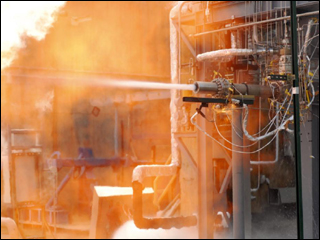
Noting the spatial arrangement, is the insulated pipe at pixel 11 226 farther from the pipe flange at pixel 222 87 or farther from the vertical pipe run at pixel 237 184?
the pipe flange at pixel 222 87

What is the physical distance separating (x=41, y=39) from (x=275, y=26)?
8558mm

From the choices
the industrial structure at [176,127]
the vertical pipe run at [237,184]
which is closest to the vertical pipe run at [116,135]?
the industrial structure at [176,127]

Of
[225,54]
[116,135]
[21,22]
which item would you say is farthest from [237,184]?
[116,135]

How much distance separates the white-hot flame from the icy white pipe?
5.29 meters

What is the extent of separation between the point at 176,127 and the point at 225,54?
3.02 meters

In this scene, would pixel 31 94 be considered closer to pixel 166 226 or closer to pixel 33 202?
pixel 33 202

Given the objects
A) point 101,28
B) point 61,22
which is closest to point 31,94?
point 61,22

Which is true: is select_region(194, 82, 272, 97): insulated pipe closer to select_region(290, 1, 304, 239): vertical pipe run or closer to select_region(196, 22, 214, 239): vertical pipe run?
select_region(196, 22, 214, 239): vertical pipe run

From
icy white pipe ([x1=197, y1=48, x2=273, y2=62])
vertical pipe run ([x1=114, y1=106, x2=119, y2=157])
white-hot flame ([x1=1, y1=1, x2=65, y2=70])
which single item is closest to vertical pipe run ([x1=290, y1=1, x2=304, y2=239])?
icy white pipe ([x1=197, y1=48, x2=273, y2=62])

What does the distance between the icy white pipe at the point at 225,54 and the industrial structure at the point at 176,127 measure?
0.02m

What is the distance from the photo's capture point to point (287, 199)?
523 inches

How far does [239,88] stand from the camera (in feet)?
28.3

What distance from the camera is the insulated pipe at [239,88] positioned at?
8.34 metres

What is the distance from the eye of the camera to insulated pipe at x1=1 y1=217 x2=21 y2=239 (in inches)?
567
